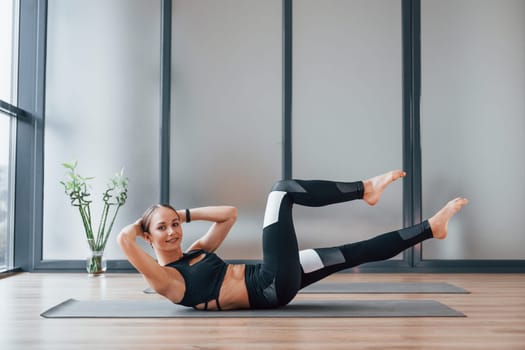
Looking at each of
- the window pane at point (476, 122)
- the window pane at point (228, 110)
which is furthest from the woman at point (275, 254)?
the window pane at point (476, 122)

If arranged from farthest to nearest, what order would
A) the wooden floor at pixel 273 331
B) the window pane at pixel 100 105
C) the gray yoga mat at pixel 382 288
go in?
the window pane at pixel 100 105 → the gray yoga mat at pixel 382 288 → the wooden floor at pixel 273 331

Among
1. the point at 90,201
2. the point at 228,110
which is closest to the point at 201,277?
the point at 90,201

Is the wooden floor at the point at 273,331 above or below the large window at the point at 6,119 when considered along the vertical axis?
below

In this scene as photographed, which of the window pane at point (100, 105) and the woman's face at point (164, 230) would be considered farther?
the window pane at point (100, 105)

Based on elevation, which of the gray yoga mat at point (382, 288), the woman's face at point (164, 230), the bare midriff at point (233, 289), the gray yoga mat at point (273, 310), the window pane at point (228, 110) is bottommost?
the gray yoga mat at point (382, 288)

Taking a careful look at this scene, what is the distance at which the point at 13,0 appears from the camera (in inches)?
197

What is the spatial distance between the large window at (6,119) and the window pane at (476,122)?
130 inches

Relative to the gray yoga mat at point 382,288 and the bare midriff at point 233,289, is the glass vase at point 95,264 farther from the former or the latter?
the bare midriff at point 233,289

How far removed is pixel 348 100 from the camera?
5.09 m

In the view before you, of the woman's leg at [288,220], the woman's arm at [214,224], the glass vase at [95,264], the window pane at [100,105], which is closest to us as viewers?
the woman's leg at [288,220]

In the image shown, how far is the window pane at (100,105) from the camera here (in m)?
5.00

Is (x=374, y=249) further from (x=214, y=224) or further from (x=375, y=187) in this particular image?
(x=214, y=224)

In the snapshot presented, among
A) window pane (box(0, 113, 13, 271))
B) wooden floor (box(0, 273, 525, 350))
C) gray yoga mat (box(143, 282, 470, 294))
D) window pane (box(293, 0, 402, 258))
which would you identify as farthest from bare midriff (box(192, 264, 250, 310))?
window pane (box(0, 113, 13, 271))

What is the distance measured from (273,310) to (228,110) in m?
2.48
